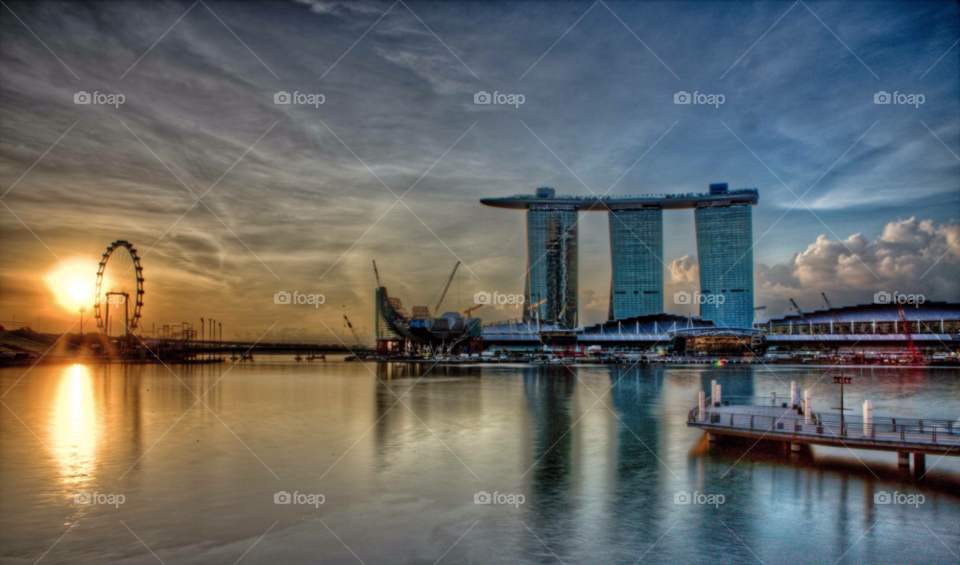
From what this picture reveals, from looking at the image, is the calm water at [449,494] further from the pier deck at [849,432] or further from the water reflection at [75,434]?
the pier deck at [849,432]

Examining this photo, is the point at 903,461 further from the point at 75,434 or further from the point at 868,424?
the point at 75,434

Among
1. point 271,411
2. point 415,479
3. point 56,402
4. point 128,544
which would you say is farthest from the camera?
point 56,402

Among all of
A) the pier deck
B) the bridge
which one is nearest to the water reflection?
the pier deck

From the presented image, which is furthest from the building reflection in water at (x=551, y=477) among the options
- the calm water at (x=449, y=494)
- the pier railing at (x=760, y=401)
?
the pier railing at (x=760, y=401)

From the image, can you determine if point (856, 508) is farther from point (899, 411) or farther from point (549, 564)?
point (899, 411)

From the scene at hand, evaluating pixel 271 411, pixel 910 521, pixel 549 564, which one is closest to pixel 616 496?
pixel 549 564

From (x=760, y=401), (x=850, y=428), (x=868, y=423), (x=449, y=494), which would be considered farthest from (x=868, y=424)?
(x=760, y=401)

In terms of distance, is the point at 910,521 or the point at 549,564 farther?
the point at 910,521
